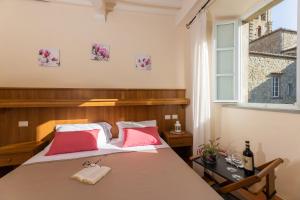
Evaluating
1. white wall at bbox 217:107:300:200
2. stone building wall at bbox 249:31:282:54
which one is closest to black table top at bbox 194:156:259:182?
white wall at bbox 217:107:300:200

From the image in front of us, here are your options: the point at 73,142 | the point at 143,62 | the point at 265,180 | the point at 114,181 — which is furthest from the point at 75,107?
the point at 265,180

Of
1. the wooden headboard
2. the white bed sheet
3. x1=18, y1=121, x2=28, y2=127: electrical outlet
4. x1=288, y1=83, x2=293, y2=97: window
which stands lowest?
the white bed sheet

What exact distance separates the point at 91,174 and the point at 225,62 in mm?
2125

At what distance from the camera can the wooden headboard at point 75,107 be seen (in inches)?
88.1

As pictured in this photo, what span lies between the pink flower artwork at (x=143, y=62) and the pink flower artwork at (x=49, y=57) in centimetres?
121

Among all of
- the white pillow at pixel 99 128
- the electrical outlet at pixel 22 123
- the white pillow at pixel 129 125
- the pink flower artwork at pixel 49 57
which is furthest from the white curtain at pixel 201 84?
the electrical outlet at pixel 22 123

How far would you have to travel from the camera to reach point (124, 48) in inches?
105

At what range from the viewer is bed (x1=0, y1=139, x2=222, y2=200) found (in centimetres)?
110

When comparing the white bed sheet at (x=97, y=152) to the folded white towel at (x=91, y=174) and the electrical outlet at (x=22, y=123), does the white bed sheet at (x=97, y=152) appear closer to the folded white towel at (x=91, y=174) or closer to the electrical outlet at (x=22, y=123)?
the folded white towel at (x=91, y=174)

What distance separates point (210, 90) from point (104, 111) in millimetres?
1600

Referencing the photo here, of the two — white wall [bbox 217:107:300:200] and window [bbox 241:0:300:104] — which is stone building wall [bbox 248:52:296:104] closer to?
window [bbox 241:0:300:104]

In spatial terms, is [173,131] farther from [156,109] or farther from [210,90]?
[210,90]

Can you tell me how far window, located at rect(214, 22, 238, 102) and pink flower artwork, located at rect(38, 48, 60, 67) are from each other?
2322 mm

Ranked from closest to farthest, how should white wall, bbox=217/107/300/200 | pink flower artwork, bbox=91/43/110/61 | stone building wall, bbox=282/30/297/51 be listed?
white wall, bbox=217/107/300/200 < stone building wall, bbox=282/30/297/51 < pink flower artwork, bbox=91/43/110/61
